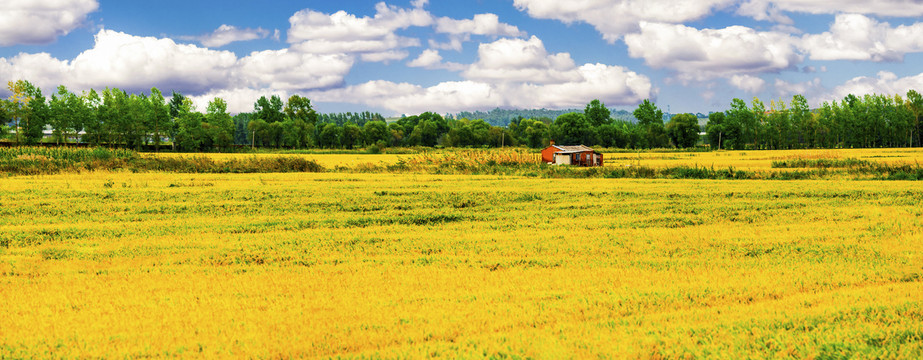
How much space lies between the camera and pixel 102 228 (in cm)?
2039

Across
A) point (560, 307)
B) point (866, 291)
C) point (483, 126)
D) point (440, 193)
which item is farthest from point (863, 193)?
point (483, 126)

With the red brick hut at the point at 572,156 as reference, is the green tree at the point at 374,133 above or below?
above

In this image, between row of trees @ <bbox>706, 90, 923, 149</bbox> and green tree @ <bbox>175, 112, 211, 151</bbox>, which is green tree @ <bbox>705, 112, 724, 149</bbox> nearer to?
row of trees @ <bbox>706, 90, 923, 149</bbox>

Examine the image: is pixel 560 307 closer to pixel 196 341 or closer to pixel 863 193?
pixel 196 341

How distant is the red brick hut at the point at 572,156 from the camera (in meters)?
78.6

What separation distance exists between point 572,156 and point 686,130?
8301cm

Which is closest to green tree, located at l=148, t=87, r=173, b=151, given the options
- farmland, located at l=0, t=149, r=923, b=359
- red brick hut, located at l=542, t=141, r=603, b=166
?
red brick hut, located at l=542, t=141, r=603, b=166

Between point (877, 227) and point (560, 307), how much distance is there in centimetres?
1479

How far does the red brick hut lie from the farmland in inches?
2026

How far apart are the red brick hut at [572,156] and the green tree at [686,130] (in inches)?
3028

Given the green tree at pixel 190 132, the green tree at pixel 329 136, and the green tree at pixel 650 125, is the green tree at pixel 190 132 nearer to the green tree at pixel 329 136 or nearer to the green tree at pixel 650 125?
the green tree at pixel 329 136

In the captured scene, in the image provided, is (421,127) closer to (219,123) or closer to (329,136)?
(329,136)

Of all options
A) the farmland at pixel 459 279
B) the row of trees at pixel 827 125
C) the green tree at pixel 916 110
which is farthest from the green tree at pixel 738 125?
the farmland at pixel 459 279

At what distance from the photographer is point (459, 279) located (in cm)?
1316
